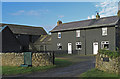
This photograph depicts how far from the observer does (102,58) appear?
1113 cm

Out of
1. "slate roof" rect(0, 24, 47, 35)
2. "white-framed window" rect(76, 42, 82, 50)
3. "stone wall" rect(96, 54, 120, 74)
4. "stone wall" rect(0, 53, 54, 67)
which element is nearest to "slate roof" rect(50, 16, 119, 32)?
"white-framed window" rect(76, 42, 82, 50)

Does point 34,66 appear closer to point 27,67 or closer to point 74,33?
point 27,67

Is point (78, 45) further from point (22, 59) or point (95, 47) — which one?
point (22, 59)

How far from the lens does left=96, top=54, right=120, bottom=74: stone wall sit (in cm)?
957

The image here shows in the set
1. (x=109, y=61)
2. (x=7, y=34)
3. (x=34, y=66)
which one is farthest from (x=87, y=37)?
(x=109, y=61)

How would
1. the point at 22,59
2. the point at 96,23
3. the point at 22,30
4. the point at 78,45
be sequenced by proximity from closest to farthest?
the point at 22,59 < the point at 96,23 < the point at 78,45 < the point at 22,30

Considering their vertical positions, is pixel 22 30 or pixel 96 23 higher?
pixel 22 30

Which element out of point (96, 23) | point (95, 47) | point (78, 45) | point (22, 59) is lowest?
point (22, 59)

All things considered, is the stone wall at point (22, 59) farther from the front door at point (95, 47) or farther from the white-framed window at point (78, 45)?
the white-framed window at point (78, 45)

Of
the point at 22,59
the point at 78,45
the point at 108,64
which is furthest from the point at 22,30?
the point at 108,64

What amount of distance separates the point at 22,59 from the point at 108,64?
9.30 metres

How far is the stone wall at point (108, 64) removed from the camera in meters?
9.57

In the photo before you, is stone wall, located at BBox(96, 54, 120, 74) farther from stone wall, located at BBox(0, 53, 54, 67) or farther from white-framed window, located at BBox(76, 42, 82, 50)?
white-framed window, located at BBox(76, 42, 82, 50)

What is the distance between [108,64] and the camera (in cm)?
1027
